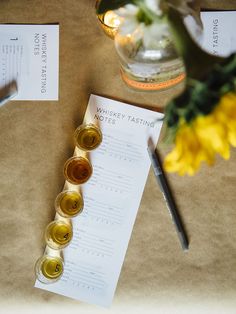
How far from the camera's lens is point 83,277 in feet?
2.52

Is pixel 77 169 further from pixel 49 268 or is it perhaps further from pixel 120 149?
pixel 49 268

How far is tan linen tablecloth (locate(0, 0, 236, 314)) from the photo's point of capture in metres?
0.77

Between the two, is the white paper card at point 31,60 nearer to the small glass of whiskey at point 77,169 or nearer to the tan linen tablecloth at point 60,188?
the tan linen tablecloth at point 60,188

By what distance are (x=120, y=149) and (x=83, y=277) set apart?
247 mm

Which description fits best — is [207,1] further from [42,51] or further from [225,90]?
[225,90]

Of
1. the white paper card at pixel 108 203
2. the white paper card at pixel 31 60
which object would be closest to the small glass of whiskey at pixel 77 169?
the white paper card at pixel 108 203

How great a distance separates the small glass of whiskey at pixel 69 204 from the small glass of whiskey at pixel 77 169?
3 centimetres

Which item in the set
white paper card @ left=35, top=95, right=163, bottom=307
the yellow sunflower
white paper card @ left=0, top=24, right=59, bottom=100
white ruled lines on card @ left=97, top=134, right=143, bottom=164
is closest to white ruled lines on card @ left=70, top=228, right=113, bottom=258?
white paper card @ left=35, top=95, right=163, bottom=307

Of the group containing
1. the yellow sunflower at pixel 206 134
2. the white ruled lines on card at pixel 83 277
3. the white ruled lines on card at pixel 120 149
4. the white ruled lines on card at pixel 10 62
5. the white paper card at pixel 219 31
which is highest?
the yellow sunflower at pixel 206 134

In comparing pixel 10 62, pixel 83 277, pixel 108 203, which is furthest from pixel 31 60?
pixel 83 277

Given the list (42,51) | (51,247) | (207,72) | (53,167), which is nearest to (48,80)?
(42,51)

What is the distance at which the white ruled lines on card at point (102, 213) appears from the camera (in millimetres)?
770

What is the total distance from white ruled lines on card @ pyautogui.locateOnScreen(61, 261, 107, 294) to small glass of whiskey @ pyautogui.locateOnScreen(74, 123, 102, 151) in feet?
0.72

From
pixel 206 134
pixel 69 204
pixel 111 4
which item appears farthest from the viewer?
pixel 69 204
